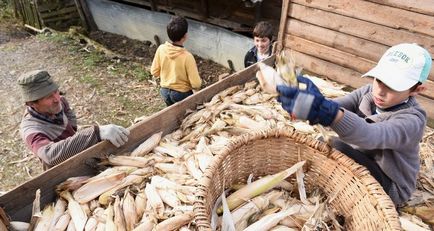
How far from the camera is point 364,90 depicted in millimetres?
2637

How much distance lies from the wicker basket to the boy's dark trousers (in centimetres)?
18

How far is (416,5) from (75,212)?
408cm

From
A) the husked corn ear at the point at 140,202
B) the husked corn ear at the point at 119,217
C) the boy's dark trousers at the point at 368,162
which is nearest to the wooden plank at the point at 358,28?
the boy's dark trousers at the point at 368,162

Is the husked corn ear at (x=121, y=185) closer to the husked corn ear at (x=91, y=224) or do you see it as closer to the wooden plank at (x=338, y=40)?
the husked corn ear at (x=91, y=224)

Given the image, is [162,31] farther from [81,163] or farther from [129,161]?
[81,163]

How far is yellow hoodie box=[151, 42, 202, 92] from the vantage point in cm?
446

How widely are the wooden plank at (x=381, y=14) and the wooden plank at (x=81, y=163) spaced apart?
204 centimetres

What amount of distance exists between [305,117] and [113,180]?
1688 millimetres

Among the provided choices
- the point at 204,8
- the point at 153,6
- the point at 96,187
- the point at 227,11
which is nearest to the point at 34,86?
the point at 96,187

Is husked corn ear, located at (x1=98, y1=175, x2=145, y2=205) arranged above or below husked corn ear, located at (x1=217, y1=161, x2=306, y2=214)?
below

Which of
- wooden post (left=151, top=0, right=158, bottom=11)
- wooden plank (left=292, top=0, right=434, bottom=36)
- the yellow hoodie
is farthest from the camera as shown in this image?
wooden post (left=151, top=0, right=158, bottom=11)

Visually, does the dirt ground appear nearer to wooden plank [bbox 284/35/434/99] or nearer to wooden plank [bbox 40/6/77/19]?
wooden plank [bbox 40/6/77/19]

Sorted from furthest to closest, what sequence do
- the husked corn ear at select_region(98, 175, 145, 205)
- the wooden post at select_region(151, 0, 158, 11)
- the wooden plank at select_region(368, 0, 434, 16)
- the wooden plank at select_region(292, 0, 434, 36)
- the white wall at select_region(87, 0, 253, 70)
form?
the wooden post at select_region(151, 0, 158, 11), the white wall at select_region(87, 0, 253, 70), the wooden plank at select_region(292, 0, 434, 36), the wooden plank at select_region(368, 0, 434, 16), the husked corn ear at select_region(98, 175, 145, 205)

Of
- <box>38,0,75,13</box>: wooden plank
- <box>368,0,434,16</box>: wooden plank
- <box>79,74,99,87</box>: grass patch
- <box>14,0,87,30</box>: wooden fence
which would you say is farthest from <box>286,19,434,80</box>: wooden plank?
<box>38,0,75,13</box>: wooden plank
